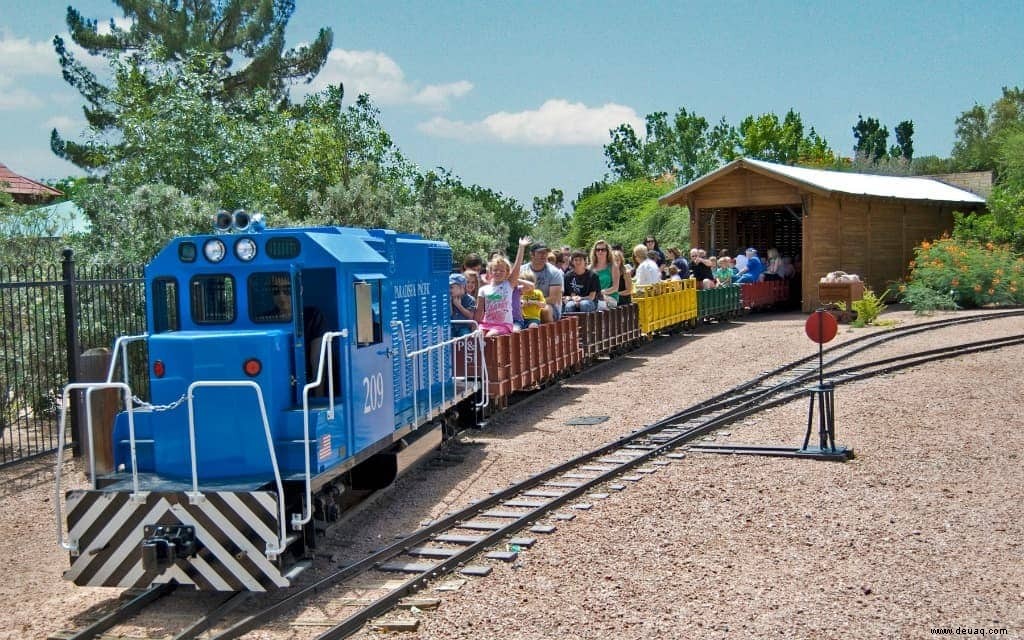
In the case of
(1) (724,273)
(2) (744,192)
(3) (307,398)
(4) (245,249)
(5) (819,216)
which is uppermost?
(2) (744,192)

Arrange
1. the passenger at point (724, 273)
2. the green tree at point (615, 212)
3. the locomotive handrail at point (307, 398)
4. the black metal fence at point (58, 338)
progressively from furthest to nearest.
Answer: the green tree at point (615, 212)
the passenger at point (724, 273)
the black metal fence at point (58, 338)
the locomotive handrail at point (307, 398)

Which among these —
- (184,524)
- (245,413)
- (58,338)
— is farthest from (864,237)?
(184,524)

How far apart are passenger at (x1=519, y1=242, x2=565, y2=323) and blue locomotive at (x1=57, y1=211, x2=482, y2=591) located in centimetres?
708

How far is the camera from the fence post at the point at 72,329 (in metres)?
10.8

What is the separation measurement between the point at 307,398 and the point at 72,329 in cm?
546

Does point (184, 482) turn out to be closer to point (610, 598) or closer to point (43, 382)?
point (610, 598)

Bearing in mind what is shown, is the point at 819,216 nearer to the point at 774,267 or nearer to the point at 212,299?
the point at 774,267

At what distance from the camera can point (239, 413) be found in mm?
6762

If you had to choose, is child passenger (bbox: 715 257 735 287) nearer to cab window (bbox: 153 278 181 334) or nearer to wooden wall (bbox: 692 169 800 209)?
wooden wall (bbox: 692 169 800 209)

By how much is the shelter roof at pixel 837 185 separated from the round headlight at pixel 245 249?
22.0 metres

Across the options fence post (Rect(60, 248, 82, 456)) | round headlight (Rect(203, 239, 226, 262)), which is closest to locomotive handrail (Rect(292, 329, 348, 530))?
round headlight (Rect(203, 239, 226, 262))

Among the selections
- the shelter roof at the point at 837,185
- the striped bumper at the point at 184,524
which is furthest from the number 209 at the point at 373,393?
the shelter roof at the point at 837,185

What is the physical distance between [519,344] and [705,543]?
19.7 feet

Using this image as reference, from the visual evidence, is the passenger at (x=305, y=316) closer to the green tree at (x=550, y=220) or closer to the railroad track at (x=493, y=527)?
the railroad track at (x=493, y=527)
